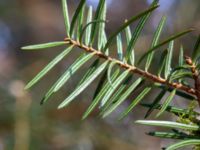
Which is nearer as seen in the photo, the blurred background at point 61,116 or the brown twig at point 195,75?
the brown twig at point 195,75

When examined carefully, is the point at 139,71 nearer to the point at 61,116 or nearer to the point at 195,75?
the point at 195,75

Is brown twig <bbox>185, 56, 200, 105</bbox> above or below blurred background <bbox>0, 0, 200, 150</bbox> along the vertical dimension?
above

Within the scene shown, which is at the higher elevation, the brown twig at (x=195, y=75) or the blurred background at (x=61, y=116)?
the brown twig at (x=195, y=75)

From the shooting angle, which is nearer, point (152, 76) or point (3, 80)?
point (152, 76)

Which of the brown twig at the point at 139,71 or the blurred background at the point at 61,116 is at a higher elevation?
the brown twig at the point at 139,71

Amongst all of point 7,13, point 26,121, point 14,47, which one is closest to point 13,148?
point 26,121

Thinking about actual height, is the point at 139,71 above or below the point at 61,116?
above

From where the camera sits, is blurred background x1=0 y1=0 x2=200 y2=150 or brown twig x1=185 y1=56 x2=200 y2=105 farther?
blurred background x1=0 y1=0 x2=200 y2=150

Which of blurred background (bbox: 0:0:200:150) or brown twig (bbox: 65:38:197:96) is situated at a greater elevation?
brown twig (bbox: 65:38:197:96)

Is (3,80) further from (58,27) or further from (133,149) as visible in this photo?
(58,27)

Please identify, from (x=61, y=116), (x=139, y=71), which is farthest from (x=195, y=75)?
(x=61, y=116)

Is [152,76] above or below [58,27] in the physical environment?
above
